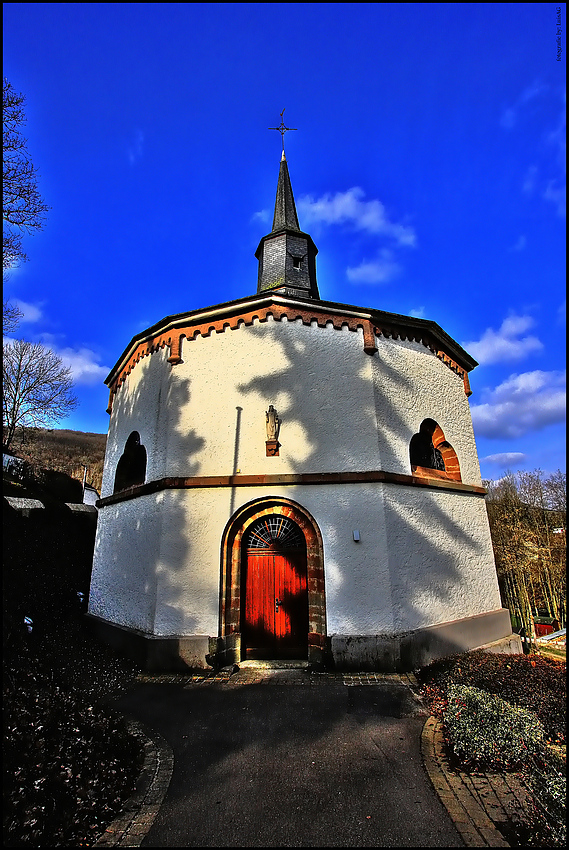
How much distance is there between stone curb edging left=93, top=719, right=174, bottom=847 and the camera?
3.36 metres

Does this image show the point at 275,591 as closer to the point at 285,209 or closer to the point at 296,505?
the point at 296,505

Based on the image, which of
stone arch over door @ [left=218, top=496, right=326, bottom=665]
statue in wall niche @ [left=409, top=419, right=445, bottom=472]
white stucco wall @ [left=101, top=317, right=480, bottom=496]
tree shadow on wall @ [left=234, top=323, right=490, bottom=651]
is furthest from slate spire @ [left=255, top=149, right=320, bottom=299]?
stone arch over door @ [left=218, top=496, right=326, bottom=665]

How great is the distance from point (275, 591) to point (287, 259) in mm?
9383

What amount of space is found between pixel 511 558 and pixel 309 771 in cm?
2148

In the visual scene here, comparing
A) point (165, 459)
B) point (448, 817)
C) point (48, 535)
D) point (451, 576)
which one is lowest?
point (448, 817)

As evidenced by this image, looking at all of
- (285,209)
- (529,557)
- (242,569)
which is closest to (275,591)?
(242,569)

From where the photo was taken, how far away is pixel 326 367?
30.1 ft

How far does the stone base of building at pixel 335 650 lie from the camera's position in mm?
7430

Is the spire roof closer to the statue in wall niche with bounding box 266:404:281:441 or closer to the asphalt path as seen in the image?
the statue in wall niche with bounding box 266:404:281:441

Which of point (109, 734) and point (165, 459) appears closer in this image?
point (109, 734)

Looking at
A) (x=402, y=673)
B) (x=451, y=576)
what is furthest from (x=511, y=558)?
(x=402, y=673)

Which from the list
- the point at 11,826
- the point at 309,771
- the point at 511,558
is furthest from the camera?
the point at 511,558

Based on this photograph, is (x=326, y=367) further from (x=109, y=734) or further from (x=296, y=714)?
(x=109, y=734)

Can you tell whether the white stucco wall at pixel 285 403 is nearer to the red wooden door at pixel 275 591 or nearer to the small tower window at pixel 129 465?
the small tower window at pixel 129 465
